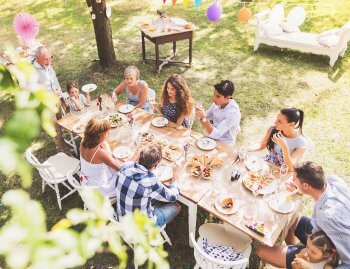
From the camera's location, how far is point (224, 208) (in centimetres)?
320

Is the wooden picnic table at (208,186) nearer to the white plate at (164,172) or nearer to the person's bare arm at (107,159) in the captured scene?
the white plate at (164,172)

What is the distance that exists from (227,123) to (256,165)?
32.0 inches

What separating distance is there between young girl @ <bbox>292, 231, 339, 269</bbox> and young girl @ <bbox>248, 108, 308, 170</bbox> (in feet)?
3.16

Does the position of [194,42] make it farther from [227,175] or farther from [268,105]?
[227,175]

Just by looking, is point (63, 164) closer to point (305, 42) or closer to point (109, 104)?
point (109, 104)

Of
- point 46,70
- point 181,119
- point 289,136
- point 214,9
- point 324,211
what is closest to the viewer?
point 324,211

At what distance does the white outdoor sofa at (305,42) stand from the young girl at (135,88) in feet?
13.3

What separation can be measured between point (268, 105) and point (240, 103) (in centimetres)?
56

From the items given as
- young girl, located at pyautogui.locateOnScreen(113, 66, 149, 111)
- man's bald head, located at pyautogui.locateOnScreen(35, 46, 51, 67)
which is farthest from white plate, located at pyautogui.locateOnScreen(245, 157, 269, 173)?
man's bald head, located at pyautogui.locateOnScreen(35, 46, 51, 67)

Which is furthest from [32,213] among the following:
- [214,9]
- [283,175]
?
[214,9]

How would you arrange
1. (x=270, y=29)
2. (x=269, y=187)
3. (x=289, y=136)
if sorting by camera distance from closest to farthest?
(x=269, y=187) < (x=289, y=136) < (x=270, y=29)

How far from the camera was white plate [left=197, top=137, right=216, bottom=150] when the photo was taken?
3.96 m

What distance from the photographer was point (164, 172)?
3.61 m

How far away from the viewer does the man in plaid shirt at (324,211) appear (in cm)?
274
